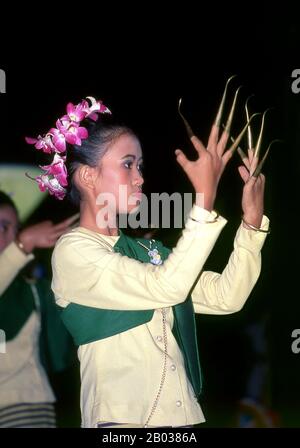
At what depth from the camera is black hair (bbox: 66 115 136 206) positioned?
1.55 meters

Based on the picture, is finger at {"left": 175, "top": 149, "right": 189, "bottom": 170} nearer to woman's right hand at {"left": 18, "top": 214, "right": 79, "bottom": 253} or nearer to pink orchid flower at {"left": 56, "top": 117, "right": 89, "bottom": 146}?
pink orchid flower at {"left": 56, "top": 117, "right": 89, "bottom": 146}

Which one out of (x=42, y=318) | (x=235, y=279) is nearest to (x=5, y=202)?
(x=42, y=318)

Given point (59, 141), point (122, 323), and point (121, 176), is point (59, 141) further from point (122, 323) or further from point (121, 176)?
point (122, 323)

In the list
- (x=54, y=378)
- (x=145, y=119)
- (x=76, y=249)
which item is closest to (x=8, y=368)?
(x=54, y=378)

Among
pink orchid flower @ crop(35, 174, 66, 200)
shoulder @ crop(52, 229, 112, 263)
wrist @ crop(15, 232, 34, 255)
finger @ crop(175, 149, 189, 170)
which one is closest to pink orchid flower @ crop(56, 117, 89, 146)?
pink orchid flower @ crop(35, 174, 66, 200)

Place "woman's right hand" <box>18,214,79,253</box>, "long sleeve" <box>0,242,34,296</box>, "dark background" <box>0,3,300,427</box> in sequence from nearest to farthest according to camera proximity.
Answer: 1. "woman's right hand" <box>18,214,79,253</box>
2. "long sleeve" <box>0,242,34,296</box>
3. "dark background" <box>0,3,300,427</box>

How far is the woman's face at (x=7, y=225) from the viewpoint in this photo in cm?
261

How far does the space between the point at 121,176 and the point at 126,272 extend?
0.25m

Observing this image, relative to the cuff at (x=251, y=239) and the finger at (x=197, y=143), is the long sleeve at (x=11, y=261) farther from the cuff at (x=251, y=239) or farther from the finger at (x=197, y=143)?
the finger at (x=197, y=143)

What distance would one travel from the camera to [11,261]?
225 centimetres

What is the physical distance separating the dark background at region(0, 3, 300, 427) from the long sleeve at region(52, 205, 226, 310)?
1.66 m
